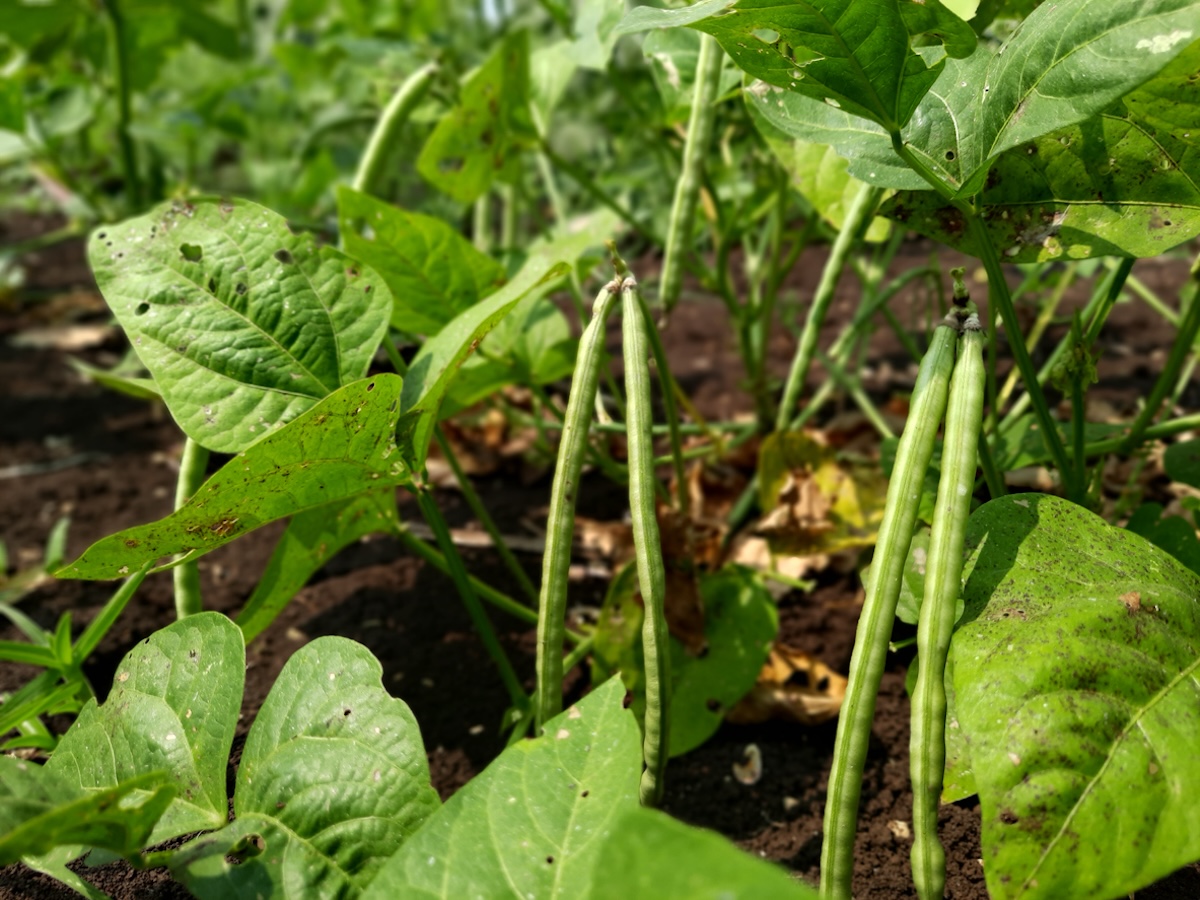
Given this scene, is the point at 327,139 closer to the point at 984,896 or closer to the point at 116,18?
the point at 116,18

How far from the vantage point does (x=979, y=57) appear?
2.57 ft

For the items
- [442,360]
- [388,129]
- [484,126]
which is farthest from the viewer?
[484,126]

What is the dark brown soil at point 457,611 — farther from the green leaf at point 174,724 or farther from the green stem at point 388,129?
the green stem at point 388,129

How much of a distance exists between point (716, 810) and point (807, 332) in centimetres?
59

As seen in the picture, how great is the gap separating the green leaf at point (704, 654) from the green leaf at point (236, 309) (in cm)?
40

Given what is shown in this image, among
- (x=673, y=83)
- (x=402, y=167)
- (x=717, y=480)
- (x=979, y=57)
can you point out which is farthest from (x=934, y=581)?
(x=402, y=167)

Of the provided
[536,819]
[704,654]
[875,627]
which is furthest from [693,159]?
[536,819]

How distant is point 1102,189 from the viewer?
0.81m

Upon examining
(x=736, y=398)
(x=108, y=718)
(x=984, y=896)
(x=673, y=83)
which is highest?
(x=673, y=83)

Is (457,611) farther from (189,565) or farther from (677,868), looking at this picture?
(677,868)

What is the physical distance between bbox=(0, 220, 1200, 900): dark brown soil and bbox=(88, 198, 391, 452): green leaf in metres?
0.33

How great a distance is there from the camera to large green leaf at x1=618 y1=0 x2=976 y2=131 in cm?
66

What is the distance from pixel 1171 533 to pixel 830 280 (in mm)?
479

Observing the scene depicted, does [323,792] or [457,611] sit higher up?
[323,792]
